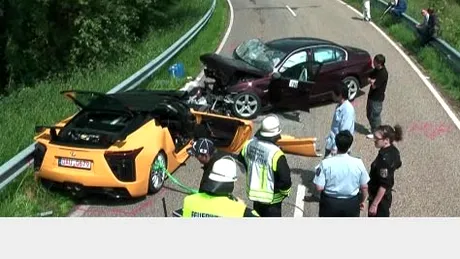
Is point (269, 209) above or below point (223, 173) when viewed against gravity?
below

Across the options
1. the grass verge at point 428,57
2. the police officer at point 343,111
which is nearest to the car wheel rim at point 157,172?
the police officer at point 343,111

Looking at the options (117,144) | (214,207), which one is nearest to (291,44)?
(117,144)

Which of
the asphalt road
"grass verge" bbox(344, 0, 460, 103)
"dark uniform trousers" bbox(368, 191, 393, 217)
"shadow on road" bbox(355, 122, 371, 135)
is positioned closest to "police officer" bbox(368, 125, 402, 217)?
"dark uniform trousers" bbox(368, 191, 393, 217)

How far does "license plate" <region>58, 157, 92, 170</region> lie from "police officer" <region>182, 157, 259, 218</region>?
338 cm

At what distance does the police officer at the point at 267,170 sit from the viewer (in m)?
6.68

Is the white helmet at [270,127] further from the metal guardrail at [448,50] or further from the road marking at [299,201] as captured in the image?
the metal guardrail at [448,50]

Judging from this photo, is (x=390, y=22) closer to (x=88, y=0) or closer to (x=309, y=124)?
(x=88, y=0)

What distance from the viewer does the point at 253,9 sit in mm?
30688

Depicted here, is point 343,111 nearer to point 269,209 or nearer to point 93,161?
point 269,209

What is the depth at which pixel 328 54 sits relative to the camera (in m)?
14.2

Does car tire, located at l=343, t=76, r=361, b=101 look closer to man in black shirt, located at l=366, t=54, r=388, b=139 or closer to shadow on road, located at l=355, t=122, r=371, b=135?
shadow on road, located at l=355, t=122, r=371, b=135

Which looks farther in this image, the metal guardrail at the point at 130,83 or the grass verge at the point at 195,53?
A: the grass verge at the point at 195,53

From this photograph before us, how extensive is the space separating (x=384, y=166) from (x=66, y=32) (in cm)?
2010

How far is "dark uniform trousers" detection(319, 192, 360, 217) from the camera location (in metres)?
6.67
